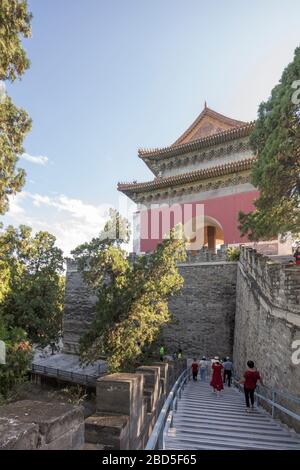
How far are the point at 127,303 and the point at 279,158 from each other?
700cm

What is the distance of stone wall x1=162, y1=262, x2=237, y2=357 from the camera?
54.5 feet

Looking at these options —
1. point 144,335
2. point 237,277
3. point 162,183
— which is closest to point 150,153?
point 162,183

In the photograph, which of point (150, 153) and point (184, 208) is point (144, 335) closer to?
point (184, 208)

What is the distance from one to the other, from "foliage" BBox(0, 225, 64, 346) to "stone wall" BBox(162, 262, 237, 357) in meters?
6.25

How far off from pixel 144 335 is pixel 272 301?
5394mm

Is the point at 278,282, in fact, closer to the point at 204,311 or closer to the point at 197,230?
the point at 204,311

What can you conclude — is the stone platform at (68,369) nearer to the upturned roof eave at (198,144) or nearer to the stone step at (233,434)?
the stone step at (233,434)

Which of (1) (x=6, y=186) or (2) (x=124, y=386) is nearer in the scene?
(2) (x=124, y=386)

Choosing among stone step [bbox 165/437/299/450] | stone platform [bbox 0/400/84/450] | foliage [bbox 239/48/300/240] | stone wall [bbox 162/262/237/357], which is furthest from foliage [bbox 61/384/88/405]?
stone platform [bbox 0/400/84/450]

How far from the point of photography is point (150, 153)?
25406mm

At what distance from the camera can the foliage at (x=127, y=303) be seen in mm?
11703

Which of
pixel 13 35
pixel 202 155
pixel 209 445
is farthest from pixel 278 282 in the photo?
pixel 202 155

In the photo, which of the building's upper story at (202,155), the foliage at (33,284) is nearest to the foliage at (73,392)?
the foliage at (33,284)

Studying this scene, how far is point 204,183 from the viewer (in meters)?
20.9
